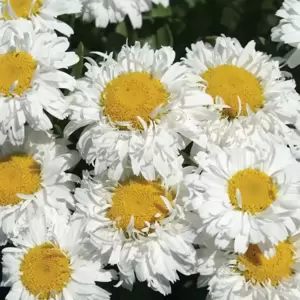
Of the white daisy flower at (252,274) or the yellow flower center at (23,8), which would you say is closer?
the white daisy flower at (252,274)

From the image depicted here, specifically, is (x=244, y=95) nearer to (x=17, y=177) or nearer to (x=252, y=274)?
(x=252, y=274)

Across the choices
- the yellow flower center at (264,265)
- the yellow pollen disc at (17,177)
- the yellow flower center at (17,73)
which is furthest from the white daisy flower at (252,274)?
the yellow flower center at (17,73)

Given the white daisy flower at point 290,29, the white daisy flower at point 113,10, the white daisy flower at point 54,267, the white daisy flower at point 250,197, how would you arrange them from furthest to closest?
the white daisy flower at point 113,10
the white daisy flower at point 290,29
the white daisy flower at point 54,267
the white daisy flower at point 250,197

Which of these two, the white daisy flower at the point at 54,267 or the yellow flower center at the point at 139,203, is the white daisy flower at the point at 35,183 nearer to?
the white daisy flower at the point at 54,267

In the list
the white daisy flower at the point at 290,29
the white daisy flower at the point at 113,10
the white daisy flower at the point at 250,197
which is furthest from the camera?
the white daisy flower at the point at 113,10

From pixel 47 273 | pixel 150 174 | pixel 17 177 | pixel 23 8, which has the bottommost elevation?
pixel 47 273

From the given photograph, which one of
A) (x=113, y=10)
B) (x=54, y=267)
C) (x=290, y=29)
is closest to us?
(x=54, y=267)

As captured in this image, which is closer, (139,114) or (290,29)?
(139,114)

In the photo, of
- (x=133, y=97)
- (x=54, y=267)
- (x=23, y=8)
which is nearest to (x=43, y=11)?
(x=23, y=8)

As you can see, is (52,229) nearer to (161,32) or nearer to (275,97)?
(275,97)
